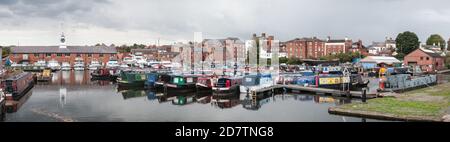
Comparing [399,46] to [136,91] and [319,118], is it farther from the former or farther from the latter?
[319,118]

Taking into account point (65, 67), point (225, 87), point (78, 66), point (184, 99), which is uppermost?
point (78, 66)

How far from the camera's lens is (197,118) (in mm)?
28172

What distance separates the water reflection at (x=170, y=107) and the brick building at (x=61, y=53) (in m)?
60.2

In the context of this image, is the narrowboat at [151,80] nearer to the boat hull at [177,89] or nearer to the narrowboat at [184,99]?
the boat hull at [177,89]

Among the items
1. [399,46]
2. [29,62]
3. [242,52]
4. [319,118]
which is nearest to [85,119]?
[319,118]

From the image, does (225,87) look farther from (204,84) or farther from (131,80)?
(131,80)

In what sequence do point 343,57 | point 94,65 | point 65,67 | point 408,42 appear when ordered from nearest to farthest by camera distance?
point 65,67 < point 94,65 < point 343,57 < point 408,42

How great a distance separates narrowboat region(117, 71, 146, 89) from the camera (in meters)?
51.6

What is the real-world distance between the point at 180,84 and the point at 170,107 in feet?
38.3

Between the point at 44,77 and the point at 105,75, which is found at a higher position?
the point at 105,75

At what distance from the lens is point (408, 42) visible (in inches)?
4456

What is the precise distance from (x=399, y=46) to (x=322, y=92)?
8436 cm

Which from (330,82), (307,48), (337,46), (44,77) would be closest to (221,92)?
(330,82)
